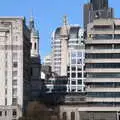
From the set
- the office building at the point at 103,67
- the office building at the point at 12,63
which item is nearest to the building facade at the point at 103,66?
the office building at the point at 103,67

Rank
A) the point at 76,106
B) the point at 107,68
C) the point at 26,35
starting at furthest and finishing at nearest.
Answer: the point at 26,35 → the point at 76,106 → the point at 107,68

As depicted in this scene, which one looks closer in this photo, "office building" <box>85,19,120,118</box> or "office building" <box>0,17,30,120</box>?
"office building" <box>85,19,120,118</box>

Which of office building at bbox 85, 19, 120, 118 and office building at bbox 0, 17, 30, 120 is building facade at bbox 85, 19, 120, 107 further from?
office building at bbox 0, 17, 30, 120

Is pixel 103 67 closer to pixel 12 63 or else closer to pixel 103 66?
pixel 103 66

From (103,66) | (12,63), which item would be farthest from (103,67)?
(12,63)

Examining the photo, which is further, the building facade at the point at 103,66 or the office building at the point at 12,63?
the office building at the point at 12,63

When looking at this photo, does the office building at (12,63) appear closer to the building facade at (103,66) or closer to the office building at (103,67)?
the office building at (103,67)

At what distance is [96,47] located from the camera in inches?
5920

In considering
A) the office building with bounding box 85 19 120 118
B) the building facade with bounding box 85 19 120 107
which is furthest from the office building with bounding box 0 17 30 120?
the building facade with bounding box 85 19 120 107

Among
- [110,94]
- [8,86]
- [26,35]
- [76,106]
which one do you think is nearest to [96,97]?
[110,94]

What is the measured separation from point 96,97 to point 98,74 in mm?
5806

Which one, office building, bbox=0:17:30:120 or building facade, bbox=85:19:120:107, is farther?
office building, bbox=0:17:30:120

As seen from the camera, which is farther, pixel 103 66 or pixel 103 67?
pixel 103 66

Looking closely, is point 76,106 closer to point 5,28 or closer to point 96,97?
point 96,97
